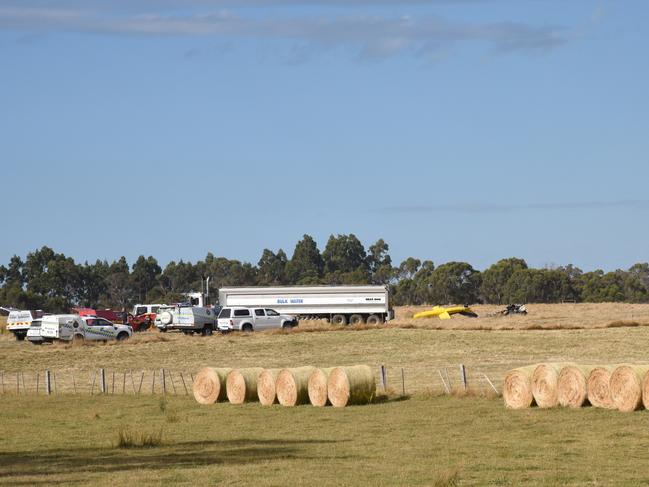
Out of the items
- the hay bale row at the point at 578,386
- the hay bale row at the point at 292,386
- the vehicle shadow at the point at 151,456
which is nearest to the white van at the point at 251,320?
the hay bale row at the point at 292,386

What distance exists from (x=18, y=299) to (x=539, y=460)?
14799cm

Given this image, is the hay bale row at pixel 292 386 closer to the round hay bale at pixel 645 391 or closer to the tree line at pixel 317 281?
the round hay bale at pixel 645 391

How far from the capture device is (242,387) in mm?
36000

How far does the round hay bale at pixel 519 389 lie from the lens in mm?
30984

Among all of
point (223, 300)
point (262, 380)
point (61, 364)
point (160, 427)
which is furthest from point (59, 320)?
point (160, 427)

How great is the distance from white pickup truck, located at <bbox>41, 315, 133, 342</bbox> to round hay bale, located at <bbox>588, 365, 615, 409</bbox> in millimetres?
41390

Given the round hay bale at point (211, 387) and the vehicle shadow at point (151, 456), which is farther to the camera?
the round hay bale at point (211, 387)

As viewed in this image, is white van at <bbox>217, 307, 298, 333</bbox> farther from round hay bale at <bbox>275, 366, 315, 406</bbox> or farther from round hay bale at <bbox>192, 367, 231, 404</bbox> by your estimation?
round hay bale at <bbox>275, 366, 315, 406</bbox>

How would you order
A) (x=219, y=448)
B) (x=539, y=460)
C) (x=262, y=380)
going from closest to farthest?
(x=539, y=460), (x=219, y=448), (x=262, y=380)

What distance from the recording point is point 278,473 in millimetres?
20922

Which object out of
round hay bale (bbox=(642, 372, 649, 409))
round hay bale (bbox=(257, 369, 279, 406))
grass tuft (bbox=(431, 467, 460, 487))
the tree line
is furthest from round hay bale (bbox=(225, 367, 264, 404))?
the tree line

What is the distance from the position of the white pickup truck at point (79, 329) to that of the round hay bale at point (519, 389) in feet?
129

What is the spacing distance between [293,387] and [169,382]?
12.0m

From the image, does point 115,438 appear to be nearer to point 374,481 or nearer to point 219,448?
point 219,448
